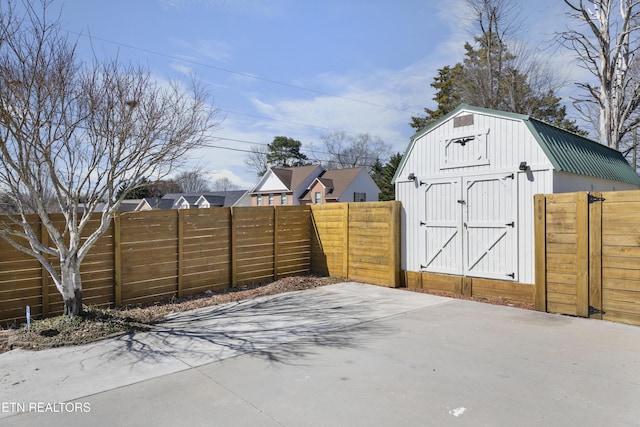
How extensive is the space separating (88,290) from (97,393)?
3357mm

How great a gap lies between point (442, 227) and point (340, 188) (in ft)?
74.1

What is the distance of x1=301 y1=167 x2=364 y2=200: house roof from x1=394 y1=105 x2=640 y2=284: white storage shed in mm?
21428

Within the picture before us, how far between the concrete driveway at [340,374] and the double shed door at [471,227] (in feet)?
4.17

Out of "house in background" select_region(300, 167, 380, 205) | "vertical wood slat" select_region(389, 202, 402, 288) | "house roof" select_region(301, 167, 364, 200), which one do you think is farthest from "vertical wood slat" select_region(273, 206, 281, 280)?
"house roof" select_region(301, 167, 364, 200)

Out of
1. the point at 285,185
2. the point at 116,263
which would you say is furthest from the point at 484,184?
the point at 285,185

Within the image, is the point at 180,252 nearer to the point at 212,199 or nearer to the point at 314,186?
the point at 314,186

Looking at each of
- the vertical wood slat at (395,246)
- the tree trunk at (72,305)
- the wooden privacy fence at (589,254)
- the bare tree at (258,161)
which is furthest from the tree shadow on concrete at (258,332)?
the bare tree at (258,161)

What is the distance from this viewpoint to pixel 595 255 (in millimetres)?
5629

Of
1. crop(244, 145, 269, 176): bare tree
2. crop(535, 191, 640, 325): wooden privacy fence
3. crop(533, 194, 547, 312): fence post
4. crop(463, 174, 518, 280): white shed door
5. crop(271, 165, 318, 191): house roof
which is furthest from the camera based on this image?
crop(244, 145, 269, 176): bare tree

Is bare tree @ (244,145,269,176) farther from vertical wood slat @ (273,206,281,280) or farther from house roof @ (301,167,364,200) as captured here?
vertical wood slat @ (273,206,281,280)

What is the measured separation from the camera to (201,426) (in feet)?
9.25

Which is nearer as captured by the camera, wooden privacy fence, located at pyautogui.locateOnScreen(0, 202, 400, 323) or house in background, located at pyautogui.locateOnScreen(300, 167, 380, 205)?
wooden privacy fence, located at pyautogui.locateOnScreen(0, 202, 400, 323)

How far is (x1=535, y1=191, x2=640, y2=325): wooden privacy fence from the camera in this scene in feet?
17.6

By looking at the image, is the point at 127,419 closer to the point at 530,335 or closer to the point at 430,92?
the point at 530,335
